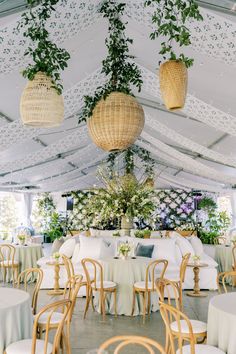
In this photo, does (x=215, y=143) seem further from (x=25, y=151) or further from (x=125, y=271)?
(x=25, y=151)

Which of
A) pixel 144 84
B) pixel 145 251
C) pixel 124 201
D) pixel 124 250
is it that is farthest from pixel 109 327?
pixel 124 201

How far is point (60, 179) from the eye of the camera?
973cm

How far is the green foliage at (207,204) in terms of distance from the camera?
13125mm

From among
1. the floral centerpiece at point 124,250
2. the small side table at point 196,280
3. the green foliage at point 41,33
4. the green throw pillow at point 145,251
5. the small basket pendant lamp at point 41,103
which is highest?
the green foliage at point 41,33

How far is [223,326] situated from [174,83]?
144 cm

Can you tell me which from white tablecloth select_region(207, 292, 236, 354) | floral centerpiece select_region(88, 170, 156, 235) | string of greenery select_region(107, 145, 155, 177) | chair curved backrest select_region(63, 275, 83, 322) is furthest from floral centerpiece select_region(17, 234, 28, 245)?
white tablecloth select_region(207, 292, 236, 354)

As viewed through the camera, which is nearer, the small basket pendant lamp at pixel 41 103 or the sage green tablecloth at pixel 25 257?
the small basket pendant lamp at pixel 41 103

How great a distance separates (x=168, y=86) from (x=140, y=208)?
14.7ft

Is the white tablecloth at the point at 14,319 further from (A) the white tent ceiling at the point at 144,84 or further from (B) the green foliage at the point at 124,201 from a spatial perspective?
(B) the green foliage at the point at 124,201

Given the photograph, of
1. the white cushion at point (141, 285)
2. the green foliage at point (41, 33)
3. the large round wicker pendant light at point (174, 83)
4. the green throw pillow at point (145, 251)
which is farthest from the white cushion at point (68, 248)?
the large round wicker pendant light at point (174, 83)

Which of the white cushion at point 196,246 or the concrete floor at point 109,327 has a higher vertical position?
the white cushion at point 196,246

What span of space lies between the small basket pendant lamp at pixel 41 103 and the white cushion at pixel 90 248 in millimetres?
4071

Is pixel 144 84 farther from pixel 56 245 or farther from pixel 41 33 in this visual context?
pixel 56 245

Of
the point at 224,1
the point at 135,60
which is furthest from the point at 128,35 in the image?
the point at 224,1
